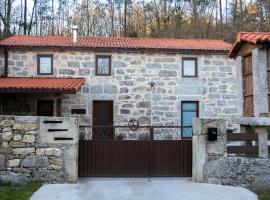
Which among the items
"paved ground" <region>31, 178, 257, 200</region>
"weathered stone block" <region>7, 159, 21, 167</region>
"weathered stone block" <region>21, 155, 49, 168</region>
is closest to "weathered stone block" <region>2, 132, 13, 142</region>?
"weathered stone block" <region>7, 159, 21, 167</region>

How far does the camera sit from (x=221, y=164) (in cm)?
805

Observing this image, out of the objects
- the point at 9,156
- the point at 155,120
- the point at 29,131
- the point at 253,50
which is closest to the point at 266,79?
the point at 253,50

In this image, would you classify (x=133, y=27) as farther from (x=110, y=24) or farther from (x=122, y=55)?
(x=122, y=55)

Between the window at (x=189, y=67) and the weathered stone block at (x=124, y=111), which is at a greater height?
the window at (x=189, y=67)

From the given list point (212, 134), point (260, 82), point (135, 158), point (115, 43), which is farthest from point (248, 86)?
point (115, 43)

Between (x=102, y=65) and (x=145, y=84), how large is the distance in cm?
206

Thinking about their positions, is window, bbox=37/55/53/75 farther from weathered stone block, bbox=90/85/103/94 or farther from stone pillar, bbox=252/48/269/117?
stone pillar, bbox=252/48/269/117

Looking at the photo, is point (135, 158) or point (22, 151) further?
point (135, 158)

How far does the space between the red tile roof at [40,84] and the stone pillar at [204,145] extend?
5.86 metres

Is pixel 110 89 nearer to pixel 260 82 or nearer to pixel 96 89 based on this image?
pixel 96 89

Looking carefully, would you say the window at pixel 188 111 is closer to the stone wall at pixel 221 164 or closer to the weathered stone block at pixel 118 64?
the weathered stone block at pixel 118 64

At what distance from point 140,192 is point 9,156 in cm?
316

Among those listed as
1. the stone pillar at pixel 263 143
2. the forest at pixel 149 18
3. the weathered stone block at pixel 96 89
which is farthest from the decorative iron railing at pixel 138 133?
the forest at pixel 149 18

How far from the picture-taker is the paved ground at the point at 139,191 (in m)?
6.99
